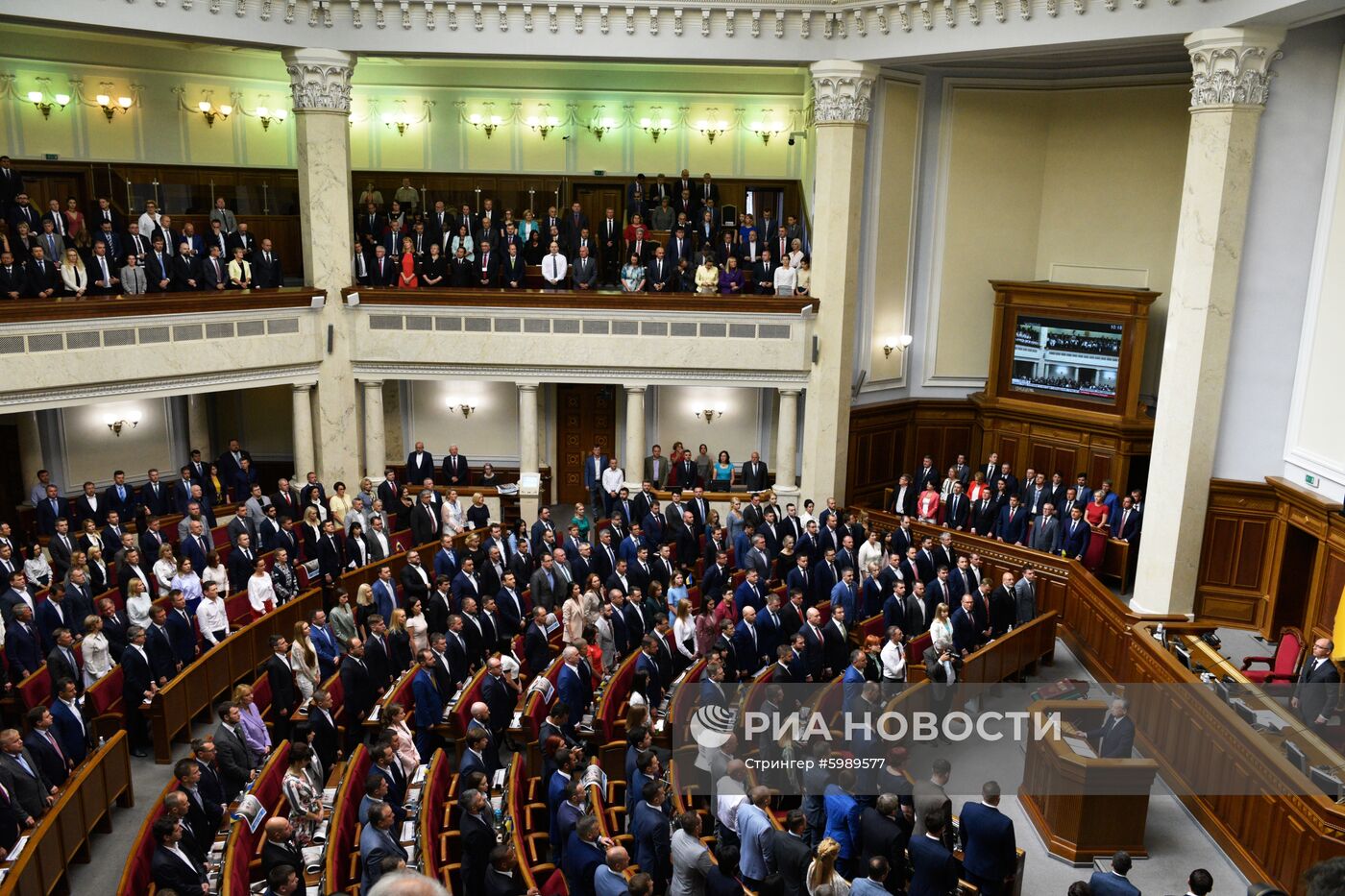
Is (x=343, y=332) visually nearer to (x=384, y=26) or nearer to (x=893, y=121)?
(x=384, y=26)

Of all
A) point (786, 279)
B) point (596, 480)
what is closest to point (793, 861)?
point (596, 480)

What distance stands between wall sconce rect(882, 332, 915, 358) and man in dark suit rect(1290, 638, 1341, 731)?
8917 millimetres

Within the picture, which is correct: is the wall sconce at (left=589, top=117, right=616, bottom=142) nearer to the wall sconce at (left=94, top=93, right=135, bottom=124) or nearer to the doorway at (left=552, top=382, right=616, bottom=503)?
the doorway at (left=552, top=382, right=616, bottom=503)

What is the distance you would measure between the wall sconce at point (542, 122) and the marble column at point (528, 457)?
5.41m

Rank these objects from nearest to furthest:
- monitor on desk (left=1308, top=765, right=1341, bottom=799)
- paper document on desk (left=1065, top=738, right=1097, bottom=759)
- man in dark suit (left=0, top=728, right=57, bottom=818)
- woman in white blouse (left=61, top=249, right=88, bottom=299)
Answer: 1. man in dark suit (left=0, top=728, right=57, bottom=818)
2. monitor on desk (left=1308, top=765, right=1341, bottom=799)
3. paper document on desk (left=1065, top=738, right=1097, bottom=759)
4. woman in white blouse (left=61, top=249, right=88, bottom=299)

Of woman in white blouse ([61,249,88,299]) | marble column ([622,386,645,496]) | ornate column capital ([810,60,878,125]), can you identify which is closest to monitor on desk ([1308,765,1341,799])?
marble column ([622,386,645,496])

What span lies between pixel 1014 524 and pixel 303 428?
9868 millimetres

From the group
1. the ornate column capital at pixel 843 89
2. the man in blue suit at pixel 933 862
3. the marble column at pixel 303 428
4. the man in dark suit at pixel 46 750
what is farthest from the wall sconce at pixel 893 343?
the man in dark suit at pixel 46 750

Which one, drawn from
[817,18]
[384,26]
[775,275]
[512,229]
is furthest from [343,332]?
[817,18]

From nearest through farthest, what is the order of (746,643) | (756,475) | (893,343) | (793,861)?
(793,861)
(746,643)
(756,475)
(893,343)

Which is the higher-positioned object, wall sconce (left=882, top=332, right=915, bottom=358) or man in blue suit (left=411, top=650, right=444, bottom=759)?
wall sconce (left=882, top=332, right=915, bottom=358)

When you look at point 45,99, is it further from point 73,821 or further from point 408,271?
point 73,821

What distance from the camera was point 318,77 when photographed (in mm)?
15648

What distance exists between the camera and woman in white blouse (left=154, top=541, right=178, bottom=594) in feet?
37.3
